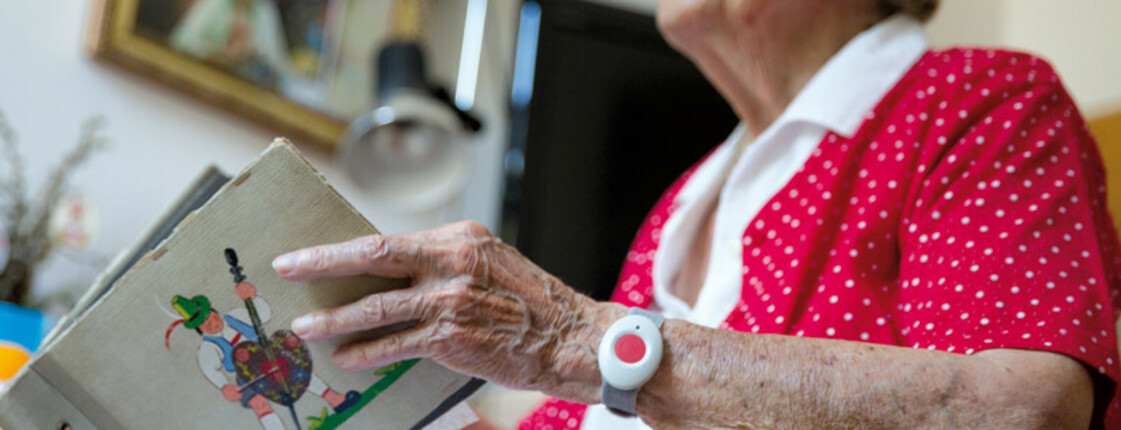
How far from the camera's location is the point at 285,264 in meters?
0.77

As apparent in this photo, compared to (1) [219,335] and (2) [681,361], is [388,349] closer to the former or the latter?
(1) [219,335]

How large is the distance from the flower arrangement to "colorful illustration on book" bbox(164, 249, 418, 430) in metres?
0.99

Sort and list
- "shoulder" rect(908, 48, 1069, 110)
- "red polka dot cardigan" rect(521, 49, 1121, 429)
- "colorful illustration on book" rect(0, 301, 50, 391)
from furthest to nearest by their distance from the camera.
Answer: "colorful illustration on book" rect(0, 301, 50, 391) → "shoulder" rect(908, 48, 1069, 110) → "red polka dot cardigan" rect(521, 49, 1121, 429)

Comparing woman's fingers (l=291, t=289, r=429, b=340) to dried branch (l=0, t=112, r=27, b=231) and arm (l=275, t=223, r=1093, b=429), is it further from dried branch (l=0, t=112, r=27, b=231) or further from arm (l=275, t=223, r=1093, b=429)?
dried branch (l=0, t=112, r=27, b=231)

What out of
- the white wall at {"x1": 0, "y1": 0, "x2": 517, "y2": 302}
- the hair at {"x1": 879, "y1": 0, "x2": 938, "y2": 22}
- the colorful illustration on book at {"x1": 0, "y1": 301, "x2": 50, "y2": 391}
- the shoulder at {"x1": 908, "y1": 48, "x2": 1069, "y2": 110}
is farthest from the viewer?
the white wall at {"x1": 0, "y1": 0, "x2": 517, "y2": 302}

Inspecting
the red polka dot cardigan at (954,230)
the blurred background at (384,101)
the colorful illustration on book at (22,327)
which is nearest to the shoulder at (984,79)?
the red polka dot cardigan at (954,230)

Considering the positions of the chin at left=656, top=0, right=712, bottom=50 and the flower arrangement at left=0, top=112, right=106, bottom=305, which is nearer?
the chin at left=656, top=0, right=712, bottom=50

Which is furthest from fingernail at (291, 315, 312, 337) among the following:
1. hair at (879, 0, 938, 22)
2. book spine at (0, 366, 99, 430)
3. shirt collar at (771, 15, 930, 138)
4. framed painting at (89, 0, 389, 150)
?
framed painting at (89, 0, 389, 150)

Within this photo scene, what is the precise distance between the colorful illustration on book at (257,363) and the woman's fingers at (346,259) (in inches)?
1.6

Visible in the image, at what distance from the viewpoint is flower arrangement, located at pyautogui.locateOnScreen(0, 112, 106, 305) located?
63.9 inches

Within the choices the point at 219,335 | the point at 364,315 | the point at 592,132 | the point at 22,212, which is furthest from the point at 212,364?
the point at 592,132

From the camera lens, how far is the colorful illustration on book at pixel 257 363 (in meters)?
0.79

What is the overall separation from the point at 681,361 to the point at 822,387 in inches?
4.3

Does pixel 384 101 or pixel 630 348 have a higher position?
pixel 384 101
